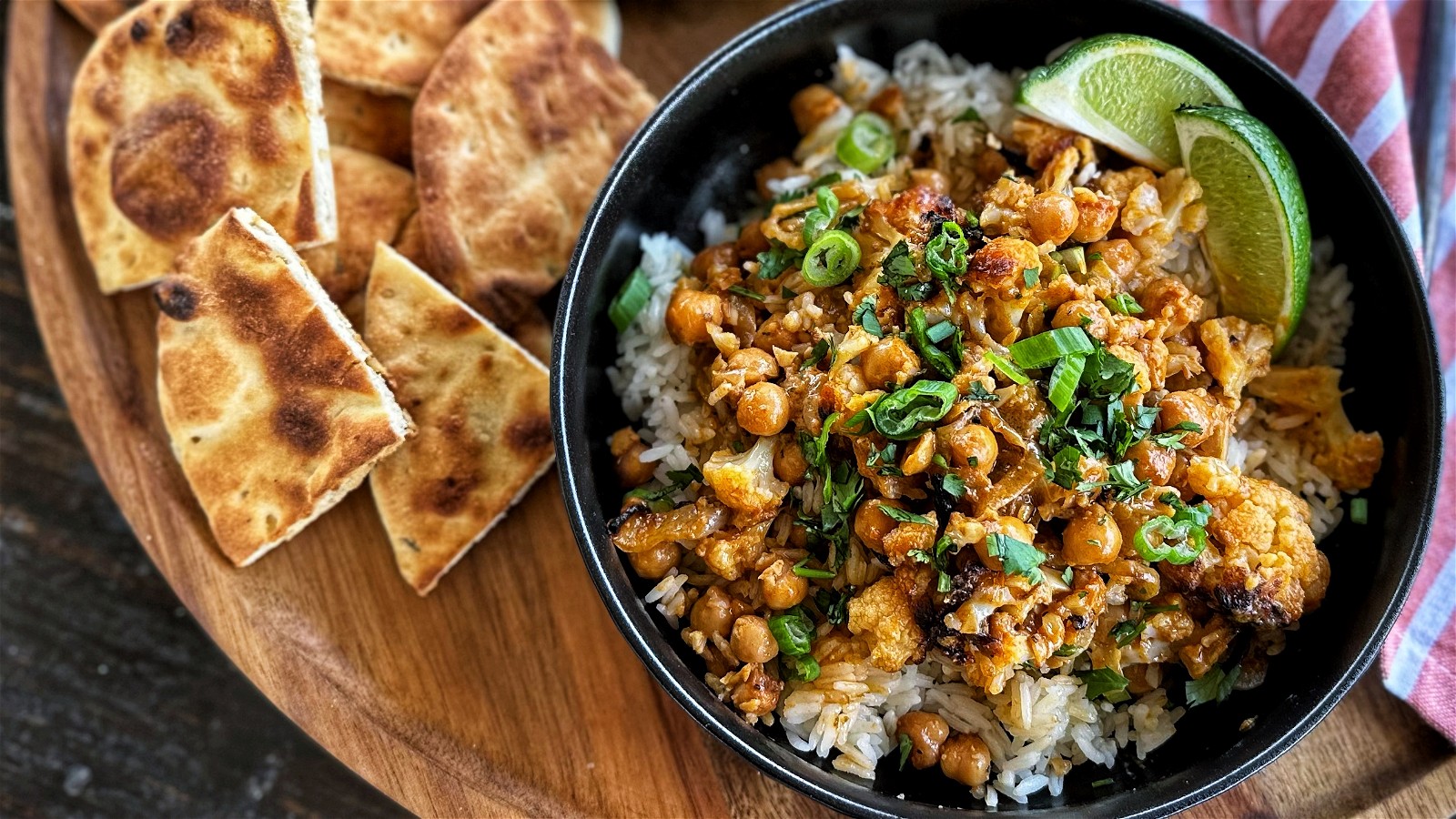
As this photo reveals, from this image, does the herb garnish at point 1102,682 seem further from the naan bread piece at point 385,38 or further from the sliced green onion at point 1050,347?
the naan bread piece at point 385,38

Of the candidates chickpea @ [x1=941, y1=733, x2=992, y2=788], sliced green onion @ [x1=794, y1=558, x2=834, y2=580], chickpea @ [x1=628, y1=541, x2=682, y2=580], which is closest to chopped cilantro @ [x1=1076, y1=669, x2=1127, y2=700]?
chickpea @ [x1=941, y1=733, x2=992, y2=788]

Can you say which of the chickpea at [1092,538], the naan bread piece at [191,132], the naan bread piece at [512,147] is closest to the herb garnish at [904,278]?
the chickpea at [1092,538]

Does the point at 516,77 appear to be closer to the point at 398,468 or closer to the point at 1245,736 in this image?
the point at 398,468

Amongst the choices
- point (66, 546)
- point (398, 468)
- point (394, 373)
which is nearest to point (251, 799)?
point (66, 546)

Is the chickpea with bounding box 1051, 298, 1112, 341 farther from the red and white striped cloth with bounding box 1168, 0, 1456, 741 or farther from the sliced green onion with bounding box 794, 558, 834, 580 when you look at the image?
the red and white striped cloth with bounding box 1168, 0, 1456, 741

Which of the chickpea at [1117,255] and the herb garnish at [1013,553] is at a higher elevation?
the chickpea at [1117,255]

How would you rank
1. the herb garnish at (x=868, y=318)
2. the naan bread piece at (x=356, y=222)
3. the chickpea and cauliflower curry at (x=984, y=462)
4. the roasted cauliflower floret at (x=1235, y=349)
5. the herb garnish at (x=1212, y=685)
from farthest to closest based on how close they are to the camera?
the naan bread piece at (x=356, y=222), the herb garnish at (x=1212, y=685), the roasted cauliflower floret at (x=1235, y=349), the herb garnish at (x=868, y=318), the chickpea and cauliflower curry at (x=984, y=462)

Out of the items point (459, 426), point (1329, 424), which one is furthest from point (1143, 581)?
point (459, 426)
